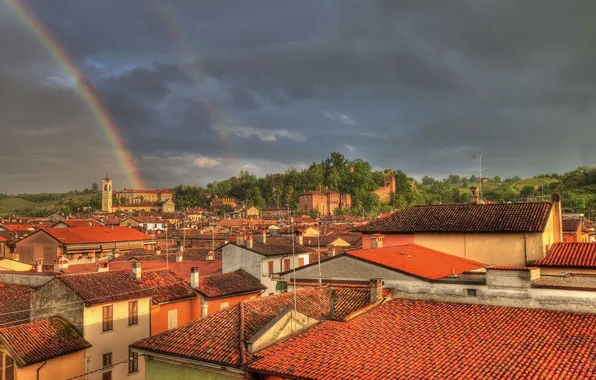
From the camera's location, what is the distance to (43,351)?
18.9 metres

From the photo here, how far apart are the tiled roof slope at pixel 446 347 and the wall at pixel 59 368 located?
11706 millimetres

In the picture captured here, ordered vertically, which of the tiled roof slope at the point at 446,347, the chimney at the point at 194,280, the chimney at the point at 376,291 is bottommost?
the chimney at the point at 194,280

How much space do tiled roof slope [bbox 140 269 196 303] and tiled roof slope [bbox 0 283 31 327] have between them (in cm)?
582

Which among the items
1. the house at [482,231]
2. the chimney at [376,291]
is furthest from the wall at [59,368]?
the house at [482,231]

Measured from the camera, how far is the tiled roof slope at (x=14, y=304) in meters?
23.5

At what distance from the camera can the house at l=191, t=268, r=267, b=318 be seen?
26469 mm

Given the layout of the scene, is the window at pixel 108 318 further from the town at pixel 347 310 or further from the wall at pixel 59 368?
the wall at pixel 59 368

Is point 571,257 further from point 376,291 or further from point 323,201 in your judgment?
point 323,201

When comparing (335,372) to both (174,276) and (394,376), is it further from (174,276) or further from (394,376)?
(174,276)

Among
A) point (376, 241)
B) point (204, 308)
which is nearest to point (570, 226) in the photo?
point (376, 241)

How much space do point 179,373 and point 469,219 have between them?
1924 centimetres

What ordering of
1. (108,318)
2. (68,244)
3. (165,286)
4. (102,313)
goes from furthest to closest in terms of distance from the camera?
(68,244) → (165,286) → (108,318) → (102,313)

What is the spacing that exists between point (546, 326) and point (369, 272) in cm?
694

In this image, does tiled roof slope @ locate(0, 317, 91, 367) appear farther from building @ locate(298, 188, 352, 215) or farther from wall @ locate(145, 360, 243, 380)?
building @ locate(298, 188, 352, 215)
